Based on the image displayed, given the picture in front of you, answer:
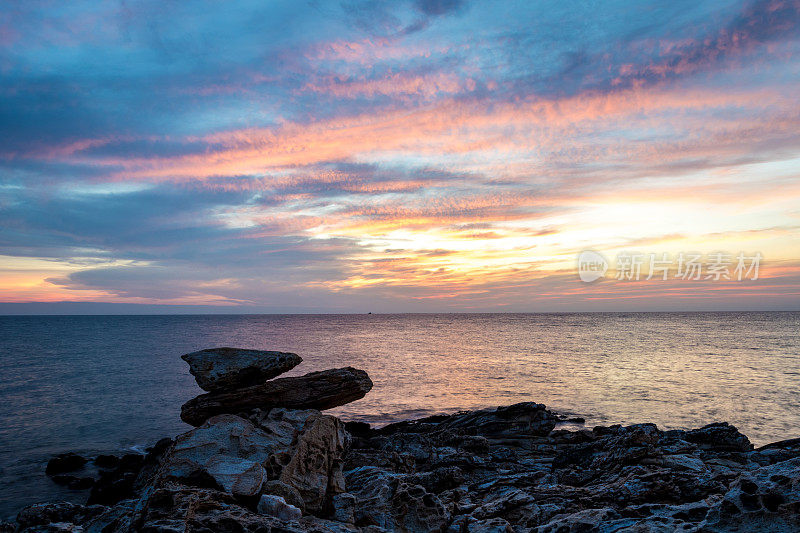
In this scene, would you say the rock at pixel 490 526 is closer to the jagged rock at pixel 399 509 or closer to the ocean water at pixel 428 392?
the jagged rock at pixel 399 509

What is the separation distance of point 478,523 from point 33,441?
32856mm

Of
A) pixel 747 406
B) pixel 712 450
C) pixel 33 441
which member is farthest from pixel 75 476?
pixel 747 406

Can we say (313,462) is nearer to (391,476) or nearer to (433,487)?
(391,476)

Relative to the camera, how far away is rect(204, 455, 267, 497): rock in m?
11.1

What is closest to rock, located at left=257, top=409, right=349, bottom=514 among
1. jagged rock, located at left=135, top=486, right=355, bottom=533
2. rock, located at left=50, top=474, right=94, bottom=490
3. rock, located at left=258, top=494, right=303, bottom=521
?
rock, located at left=258, top=494, right=303, bottom=521

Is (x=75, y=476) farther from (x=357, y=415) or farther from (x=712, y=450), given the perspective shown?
(x=712, y=450)

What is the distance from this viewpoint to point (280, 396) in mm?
21844

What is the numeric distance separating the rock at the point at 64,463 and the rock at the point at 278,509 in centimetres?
2188

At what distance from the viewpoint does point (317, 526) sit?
911 cm

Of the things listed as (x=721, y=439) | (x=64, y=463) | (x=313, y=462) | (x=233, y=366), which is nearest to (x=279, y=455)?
(x=313, y=462)

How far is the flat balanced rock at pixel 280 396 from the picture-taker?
70.9ft

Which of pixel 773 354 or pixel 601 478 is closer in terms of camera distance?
pixel 601 478

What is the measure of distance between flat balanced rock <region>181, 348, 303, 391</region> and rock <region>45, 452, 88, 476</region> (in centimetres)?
1067

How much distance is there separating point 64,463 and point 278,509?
74.2ft
